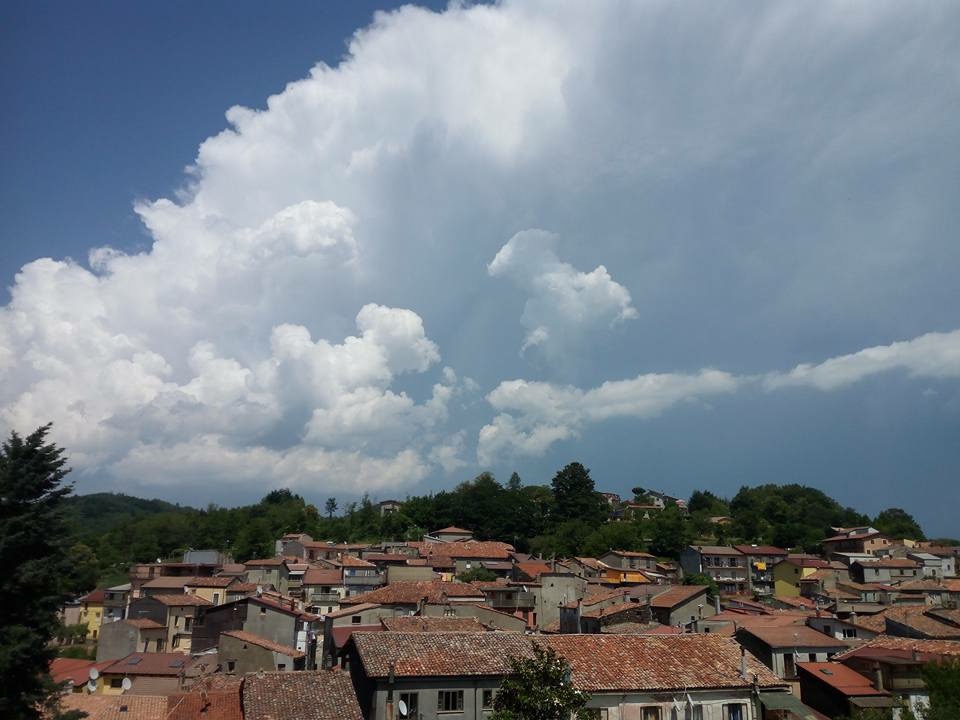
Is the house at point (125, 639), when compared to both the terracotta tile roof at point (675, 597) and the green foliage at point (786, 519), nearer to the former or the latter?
the terracotta tile roof at point (675, 597)

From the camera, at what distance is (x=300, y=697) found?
29578mm

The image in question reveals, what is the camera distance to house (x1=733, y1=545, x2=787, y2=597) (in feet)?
302

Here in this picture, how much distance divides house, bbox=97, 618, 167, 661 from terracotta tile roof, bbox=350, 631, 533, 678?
115 feet

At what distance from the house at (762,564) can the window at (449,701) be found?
70.0 meters

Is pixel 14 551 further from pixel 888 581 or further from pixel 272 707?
pixel 888 581

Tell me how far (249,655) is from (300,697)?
17.0m

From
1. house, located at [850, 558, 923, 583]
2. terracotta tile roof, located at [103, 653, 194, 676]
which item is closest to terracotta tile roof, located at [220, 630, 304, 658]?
terracotta tile roof, located at [103, 653, 194, 676]

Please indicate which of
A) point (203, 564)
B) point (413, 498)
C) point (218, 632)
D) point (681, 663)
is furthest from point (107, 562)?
point (681, 663)

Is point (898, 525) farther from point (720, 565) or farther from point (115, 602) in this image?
point (115, 602)

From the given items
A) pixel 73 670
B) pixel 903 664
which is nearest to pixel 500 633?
pixel 903 664

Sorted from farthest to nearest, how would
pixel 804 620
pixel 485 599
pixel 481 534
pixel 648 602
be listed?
pixel 481 534, pixel 485 599, pixel 648 602, pixel 804 620

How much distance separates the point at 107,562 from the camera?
111938mm

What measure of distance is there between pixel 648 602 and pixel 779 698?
77.9ft

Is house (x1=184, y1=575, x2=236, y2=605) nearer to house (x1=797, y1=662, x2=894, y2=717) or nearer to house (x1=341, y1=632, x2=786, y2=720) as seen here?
house (x1=341, y1=632, x2=786, y2=720)
